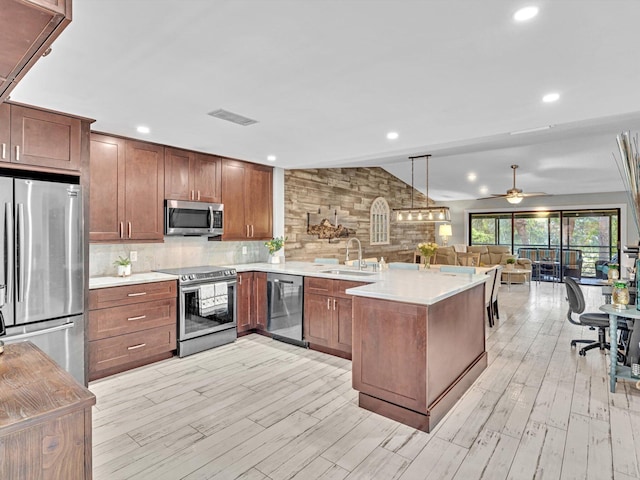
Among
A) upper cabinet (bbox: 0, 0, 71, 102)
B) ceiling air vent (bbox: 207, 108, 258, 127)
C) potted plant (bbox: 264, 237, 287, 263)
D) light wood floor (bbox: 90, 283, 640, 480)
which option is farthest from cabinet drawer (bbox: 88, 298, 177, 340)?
upper cabinet (bbox: 0, 0, 71, 102)

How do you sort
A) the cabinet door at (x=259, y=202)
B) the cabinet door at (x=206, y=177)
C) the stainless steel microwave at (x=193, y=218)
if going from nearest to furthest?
1. the stainless steel microwave at (x=193, y=218)
2. the cabinet door at (x=206, y=177)
3. the cabinet door at (x=259, y=202)

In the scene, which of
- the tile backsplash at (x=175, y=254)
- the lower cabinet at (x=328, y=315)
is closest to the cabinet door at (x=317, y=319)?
the lower cabinet at (x=328, y=315)

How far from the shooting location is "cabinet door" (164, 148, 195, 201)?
4078 millimetres

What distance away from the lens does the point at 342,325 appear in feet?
12.2

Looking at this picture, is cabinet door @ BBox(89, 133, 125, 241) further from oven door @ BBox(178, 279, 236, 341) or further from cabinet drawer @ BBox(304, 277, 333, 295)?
cabinet drawer @ BBox(304, 277, 333, 295)

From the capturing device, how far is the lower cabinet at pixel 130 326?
3.23 meters

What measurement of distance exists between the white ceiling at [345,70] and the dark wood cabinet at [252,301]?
5.46 ft

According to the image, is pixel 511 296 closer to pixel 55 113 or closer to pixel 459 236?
pixel 459 236

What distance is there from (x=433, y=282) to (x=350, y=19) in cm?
225

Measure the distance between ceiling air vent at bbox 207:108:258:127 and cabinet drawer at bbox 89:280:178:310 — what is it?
1.76 metres

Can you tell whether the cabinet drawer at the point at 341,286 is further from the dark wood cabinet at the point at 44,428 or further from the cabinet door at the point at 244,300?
the dark wood cabinet at the point at 44,428

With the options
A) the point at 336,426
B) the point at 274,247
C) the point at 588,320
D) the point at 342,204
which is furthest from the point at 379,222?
the point at 336,426

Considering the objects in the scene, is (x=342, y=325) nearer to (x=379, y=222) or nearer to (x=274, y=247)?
(x=274, y=247)

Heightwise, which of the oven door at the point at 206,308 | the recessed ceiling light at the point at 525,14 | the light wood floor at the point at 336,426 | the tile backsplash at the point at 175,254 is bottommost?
the light wood floor at the point at 336,426
